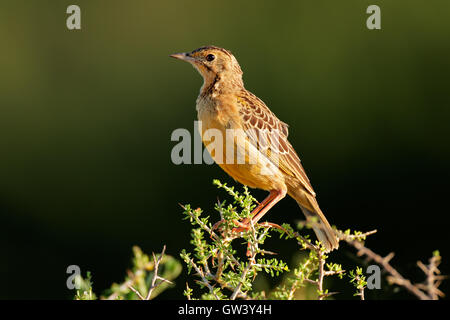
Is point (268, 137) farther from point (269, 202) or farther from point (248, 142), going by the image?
point (269, 202)

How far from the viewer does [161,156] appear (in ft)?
27.8

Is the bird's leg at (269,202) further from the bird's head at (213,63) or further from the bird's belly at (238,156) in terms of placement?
the bird's head at (213,63)

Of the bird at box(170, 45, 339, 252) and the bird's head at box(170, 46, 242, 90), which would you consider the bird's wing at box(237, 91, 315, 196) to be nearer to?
the bird at box(170, 45, 339, 252)

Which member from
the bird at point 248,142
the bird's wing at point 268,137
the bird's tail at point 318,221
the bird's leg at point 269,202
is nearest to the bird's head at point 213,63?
the bird at point 248,142

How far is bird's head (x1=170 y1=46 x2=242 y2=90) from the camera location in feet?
16.8

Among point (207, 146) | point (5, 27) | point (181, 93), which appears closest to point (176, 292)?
point (181, 93)

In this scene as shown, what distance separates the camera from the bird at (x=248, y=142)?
4492mm

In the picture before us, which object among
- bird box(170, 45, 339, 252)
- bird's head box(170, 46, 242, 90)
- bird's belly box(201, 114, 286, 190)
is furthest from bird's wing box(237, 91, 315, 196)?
bird's head box(170, 46, 242, 90)

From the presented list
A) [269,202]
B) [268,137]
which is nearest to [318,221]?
[269,202]

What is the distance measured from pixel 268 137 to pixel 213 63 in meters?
0.82

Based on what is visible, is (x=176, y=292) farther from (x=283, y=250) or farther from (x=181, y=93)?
(x=181, y=93)

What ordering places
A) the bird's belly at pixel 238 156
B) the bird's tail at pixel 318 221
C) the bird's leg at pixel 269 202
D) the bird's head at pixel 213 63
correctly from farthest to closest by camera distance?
1. the bird's head at pixel 213 63
2. the bird's leg at pixel 269 202
3. the bird's tail at pixel 318 221
4. the bird's belly at pixel 238 156

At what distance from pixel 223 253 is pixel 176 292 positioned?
451 cm

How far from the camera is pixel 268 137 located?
4914 millimetres
